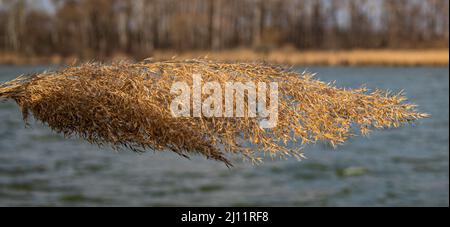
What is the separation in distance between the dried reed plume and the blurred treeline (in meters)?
51.0

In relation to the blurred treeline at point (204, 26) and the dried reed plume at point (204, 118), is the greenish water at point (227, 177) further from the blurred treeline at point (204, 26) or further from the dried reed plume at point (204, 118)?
the blurred treeline at point (204, 26)

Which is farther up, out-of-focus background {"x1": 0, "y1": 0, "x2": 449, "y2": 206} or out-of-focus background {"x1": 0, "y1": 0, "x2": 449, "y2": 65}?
out-of-focus background {"x1": 0, "y1": 0, "x2": 449, "y2": 65}

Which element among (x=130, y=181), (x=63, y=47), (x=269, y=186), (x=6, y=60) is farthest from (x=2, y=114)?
(x=63, y=47)

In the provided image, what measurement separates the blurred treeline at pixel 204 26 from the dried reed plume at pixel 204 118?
167 ft

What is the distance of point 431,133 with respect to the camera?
70.4 feet

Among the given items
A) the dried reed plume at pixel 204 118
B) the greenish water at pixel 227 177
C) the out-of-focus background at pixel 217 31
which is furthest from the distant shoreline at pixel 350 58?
the dried reed plume at pixel 204 118

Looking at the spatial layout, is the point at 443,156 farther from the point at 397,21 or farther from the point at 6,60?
the point at 397,21

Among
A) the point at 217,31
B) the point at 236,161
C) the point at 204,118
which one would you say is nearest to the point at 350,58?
the point at 217,31

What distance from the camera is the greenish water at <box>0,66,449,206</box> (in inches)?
524

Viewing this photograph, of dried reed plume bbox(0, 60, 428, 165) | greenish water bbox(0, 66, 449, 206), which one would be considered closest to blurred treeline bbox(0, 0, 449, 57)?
greenish water bbox(0, 66, 449, 206)

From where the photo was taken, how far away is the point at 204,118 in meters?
2.50

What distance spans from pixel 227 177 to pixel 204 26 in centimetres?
4920

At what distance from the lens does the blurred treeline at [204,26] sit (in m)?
57.7

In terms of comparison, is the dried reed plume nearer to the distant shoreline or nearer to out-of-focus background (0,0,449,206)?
out-of-focus background (0,0,449,206)
